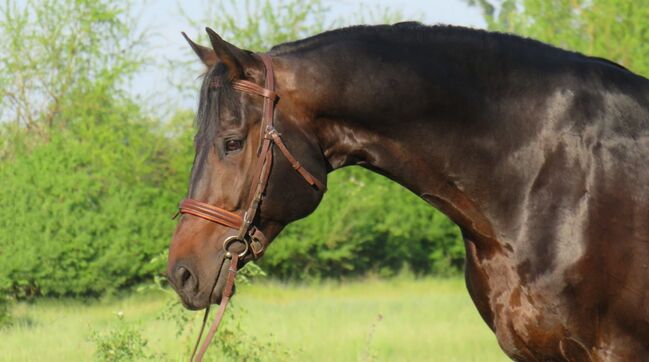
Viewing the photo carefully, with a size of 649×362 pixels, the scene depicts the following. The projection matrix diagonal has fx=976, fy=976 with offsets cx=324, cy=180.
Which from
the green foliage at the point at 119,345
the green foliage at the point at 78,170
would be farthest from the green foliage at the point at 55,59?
the green foliage at the point at 119,345

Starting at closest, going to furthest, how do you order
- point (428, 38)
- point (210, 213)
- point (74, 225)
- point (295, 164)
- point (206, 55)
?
point (210, 213)
point (295, 164)
point (206, 55)
point (428, 38)
point (74, 225)

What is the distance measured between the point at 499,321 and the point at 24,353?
536cm

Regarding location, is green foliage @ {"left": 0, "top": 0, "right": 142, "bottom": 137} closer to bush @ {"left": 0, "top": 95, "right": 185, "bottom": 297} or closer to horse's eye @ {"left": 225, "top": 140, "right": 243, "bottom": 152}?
bush @ {"left": 0, "top": 95, "right": 185, "bottom": 297}

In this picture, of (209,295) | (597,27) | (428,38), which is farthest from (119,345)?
(597,27)

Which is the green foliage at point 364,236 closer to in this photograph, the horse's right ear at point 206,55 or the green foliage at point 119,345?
the green foliage at point 119,345

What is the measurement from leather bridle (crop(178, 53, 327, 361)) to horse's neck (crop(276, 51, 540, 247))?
219 mm

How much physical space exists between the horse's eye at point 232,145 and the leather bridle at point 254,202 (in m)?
0.08

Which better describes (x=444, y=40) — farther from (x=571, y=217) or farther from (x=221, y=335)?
(x=221, y=335)

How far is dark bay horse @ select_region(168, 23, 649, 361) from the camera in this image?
146 inches

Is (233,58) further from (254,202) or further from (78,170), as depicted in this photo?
(78,170)

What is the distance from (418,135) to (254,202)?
0.76 m

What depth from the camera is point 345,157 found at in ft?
13.1

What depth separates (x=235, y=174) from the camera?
3.69m

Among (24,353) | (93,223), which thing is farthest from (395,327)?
(93,223)
